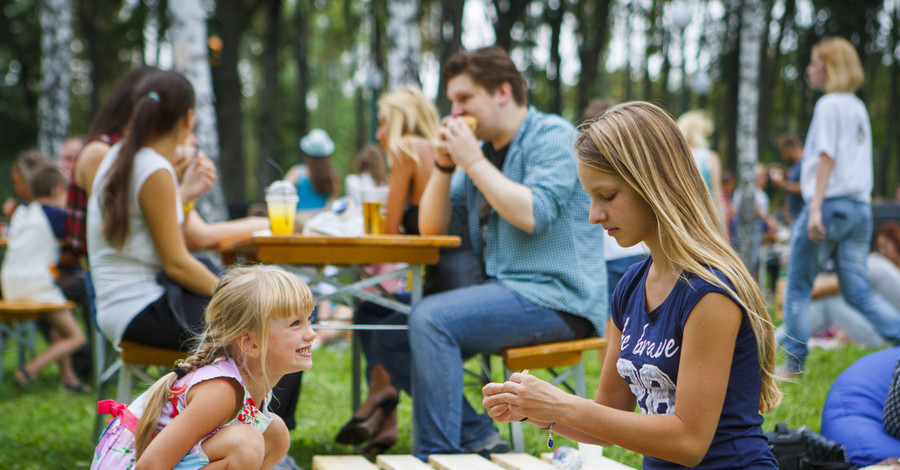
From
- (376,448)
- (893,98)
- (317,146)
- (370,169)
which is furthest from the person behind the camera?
(893,98)

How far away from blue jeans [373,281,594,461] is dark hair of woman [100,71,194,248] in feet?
3.94

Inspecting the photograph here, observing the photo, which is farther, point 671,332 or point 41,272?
point 41,272

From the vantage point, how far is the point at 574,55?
25.3 meters

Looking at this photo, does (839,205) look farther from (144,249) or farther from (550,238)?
(144,249)

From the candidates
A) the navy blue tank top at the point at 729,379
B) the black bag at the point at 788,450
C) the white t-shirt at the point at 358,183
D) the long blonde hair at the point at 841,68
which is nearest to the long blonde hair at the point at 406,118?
the black bag at the point at 788,450

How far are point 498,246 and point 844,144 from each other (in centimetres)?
288

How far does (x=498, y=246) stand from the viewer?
3326 millimetres

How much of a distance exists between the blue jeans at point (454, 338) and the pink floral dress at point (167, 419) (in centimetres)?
84

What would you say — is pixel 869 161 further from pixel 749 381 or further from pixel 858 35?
pixel 858 35

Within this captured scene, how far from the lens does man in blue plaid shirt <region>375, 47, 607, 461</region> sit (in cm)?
302

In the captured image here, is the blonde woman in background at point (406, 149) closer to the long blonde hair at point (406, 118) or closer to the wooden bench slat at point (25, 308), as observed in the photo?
the long blonde hair at point (406, 118)

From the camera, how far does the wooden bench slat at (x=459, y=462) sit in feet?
8.80

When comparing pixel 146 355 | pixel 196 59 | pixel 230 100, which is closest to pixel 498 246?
pixel 146 355

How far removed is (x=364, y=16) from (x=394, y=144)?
64.5ft
